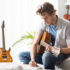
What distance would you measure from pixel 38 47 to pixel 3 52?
90cm

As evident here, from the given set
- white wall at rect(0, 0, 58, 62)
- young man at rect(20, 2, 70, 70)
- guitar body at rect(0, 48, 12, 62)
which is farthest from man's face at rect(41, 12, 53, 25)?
white wall at rect(0, 0, 58, 62)

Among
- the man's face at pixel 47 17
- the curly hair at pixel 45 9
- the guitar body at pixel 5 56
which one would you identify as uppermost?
the curly hair at pixel 45 9

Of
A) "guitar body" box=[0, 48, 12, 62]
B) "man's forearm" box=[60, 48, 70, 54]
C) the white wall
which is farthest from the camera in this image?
the white wall

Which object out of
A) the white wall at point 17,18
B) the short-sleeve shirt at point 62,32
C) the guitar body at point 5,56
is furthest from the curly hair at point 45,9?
the white wall at point 17,18

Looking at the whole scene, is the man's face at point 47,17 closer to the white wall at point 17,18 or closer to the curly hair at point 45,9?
the curly hair at point 45,9

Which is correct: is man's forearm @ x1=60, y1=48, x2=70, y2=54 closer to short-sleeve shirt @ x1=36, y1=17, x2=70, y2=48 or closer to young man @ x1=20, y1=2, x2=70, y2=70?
young man @ x1=20, y1=2, x2=70, y2=70

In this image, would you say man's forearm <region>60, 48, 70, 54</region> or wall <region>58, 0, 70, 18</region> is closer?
man's forearm <region>60, 48, 70, 54</region>

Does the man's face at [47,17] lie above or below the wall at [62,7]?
below

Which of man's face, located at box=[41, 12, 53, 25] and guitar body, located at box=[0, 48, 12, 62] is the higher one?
man's face, located at box=[41, 12, 53, 25]

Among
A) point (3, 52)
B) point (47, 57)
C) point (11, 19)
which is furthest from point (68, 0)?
point (47, 57)

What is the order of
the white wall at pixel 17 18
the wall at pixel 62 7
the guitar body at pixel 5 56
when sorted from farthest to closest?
the white wall at pixel 17 18
the wall at pixel 62 7
the guitar body at pixel 5 56

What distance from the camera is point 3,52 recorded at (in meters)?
2.67

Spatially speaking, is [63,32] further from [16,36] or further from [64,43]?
[16,36]

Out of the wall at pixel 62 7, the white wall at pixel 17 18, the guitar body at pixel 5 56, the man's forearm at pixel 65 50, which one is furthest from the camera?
the white wall at pixel 17 18
